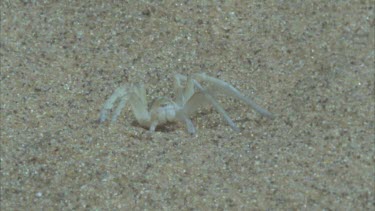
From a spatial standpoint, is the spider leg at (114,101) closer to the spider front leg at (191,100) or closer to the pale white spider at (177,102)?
the pale white spider at (177,102)

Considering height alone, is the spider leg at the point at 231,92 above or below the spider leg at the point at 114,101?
A: above

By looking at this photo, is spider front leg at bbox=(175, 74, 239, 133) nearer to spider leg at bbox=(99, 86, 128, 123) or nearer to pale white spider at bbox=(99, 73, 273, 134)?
pale white spider at bbox=(99, 73, 273, 134)

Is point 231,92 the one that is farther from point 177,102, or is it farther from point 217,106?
point 177,102

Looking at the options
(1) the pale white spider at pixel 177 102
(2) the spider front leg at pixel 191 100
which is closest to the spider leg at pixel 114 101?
(1) the pale white spider at pixel 177 102

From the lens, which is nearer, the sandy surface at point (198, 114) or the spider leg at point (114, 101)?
the sandy surface at point (198, 114)

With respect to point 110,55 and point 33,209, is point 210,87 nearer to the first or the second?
point 110,55

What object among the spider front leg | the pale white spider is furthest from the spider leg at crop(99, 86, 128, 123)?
the spider front leg
